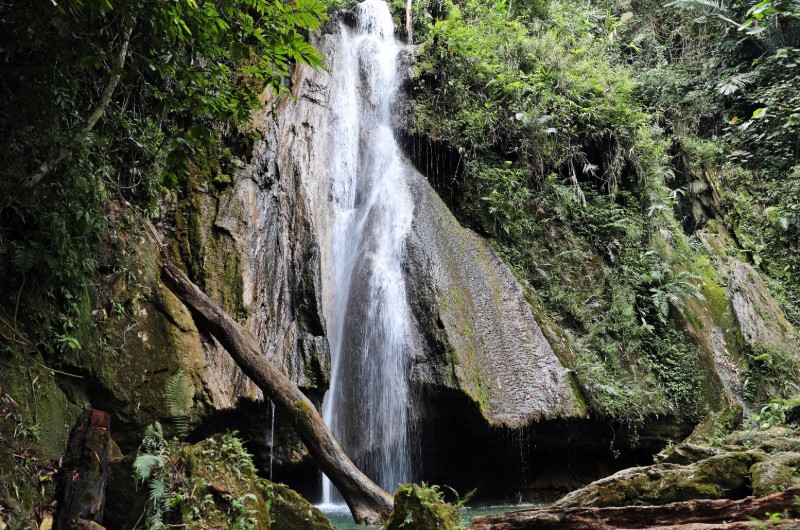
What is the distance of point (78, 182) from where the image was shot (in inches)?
221

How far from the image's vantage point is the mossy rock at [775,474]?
447cm

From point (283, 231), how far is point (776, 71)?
13.8 meters

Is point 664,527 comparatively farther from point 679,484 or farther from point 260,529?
point 260,529

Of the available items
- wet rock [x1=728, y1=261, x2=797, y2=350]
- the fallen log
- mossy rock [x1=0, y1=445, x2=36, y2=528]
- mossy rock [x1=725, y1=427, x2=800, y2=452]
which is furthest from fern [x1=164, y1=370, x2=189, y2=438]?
wet rock [x1=728, y1=261, x2=797, y2=350]

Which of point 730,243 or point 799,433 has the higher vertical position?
point 730,243

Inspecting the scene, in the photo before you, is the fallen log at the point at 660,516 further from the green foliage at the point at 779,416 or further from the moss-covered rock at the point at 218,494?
the green foliage at the point at 779,416

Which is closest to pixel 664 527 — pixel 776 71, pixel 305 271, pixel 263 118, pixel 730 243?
pixel 305 271

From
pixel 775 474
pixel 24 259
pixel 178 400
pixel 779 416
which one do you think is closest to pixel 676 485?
pixel 775 474

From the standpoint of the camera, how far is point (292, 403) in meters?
6.27

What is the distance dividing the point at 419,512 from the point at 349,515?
3791 mm

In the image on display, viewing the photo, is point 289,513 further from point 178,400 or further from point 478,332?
point 478,332

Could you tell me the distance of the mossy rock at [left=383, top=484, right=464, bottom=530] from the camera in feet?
12.6

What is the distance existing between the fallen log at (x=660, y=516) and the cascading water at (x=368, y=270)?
382 cm

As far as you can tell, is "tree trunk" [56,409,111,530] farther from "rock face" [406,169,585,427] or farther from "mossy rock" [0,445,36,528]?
"rock face" [406,169,585,427]
